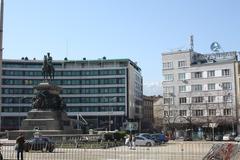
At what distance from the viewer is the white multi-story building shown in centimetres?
9881

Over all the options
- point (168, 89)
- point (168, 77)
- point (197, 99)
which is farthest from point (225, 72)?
point (168, 89)

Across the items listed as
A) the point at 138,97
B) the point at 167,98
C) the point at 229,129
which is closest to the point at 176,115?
the point at 167,98

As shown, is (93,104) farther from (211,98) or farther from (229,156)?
(229,156)

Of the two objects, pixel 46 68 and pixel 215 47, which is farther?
pixel 215 47

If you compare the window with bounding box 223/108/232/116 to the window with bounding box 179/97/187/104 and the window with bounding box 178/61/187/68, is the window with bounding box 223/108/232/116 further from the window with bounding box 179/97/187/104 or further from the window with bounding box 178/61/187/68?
the window with bounding box 178/61/187/68

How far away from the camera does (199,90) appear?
4090 inches

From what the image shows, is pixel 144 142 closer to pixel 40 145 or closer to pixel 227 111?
pixel 40 145

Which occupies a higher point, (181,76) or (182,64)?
(182,64)

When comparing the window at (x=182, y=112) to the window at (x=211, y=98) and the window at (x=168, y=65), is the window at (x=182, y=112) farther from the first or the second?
the window at (x=168, y=65)

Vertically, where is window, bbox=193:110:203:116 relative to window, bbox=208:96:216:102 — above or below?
below

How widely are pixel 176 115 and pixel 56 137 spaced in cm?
6122

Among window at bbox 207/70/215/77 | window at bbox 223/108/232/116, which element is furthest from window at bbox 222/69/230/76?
window at bbox 223/108/232/116

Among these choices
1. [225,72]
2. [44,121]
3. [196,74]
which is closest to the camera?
[44,121]

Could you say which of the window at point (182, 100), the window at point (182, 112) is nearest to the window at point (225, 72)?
the window at point (182, 100)
